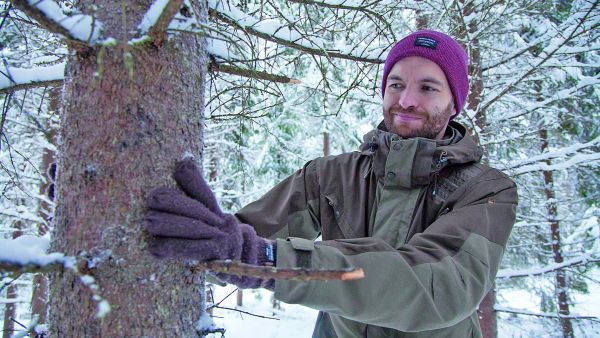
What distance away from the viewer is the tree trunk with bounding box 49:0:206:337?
1185mm

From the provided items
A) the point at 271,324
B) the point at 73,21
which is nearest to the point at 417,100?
the point at 73,21

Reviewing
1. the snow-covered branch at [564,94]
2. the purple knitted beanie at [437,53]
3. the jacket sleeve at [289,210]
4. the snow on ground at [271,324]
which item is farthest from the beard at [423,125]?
the snow on ground at [271,324]

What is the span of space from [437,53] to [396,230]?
128cm

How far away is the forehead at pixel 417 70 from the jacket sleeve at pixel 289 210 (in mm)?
839

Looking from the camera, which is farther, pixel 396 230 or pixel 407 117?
pixel 407 117

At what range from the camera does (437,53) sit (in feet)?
8.78

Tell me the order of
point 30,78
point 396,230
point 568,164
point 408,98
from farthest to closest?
point 568,164 → point 408,98 → point 396,230 → point 30,78

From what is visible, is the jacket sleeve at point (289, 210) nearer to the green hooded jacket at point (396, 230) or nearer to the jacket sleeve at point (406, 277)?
the green hooded jacket at point (396, 230)

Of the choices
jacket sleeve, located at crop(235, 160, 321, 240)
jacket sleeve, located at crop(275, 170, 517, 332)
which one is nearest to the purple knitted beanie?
jacket sleeve, located at crop(235, 160, 321, 240)

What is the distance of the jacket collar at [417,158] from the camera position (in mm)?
2145

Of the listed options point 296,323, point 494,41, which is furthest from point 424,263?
point 296,323

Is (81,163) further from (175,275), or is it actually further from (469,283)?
(469,283)

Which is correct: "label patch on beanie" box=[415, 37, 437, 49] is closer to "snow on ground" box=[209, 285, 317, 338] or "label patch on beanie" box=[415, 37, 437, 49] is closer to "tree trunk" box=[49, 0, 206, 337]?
"tree trunk" box=[49, 0, 206, 337]

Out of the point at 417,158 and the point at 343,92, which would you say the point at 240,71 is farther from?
the point at 343,92
